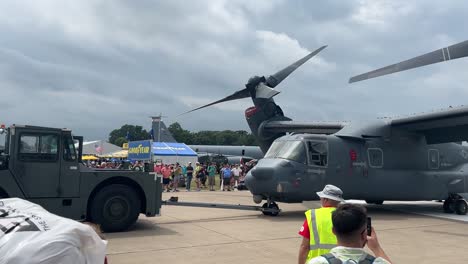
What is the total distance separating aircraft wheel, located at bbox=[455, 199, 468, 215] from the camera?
14.0 meters

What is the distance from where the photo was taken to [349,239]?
2.36m

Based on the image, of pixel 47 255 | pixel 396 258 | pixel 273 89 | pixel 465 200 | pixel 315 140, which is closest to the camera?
pixel 47 255

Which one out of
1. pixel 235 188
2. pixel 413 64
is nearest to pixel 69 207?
pixel 413 64

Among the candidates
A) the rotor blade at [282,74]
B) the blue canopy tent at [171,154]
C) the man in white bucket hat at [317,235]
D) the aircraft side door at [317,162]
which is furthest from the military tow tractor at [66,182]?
the blue canopy tent at [171,154]

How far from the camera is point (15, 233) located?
1.95 metres

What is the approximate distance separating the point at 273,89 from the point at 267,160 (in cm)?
709

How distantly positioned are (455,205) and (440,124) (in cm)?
294

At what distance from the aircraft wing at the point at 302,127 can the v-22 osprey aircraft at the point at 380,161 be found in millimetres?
168

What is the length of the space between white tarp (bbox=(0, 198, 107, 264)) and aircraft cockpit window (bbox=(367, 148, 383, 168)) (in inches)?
500

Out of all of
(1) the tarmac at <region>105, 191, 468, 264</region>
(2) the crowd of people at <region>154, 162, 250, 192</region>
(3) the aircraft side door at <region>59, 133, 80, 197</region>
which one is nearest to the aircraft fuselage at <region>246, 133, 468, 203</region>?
(1) the tarmac at <region>105, 191, 468, 264</region>

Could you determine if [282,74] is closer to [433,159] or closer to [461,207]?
[433,159]

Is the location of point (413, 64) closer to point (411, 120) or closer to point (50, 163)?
point (411, 120)

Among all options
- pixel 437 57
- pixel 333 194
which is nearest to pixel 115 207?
pixel 333 194

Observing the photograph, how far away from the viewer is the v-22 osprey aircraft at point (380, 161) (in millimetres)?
12219
